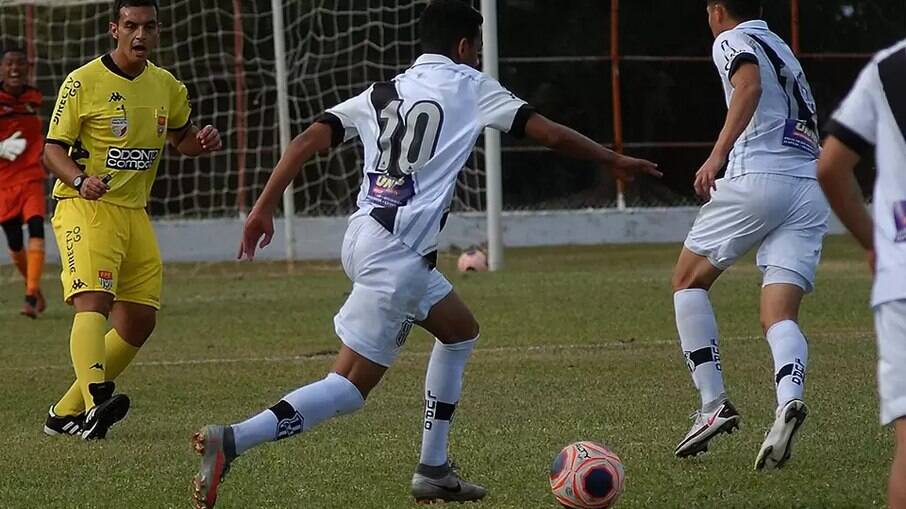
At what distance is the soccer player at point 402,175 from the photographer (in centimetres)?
562

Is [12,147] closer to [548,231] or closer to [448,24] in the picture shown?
[448,24]

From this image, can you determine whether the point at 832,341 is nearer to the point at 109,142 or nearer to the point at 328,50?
the point at 109,142

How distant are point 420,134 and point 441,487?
4.14 feet

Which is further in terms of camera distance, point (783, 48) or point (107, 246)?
point (107, 246)

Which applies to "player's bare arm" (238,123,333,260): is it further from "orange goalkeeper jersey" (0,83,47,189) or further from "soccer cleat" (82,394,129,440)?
"orange goalkeeper jersey" (0,83,47,189)

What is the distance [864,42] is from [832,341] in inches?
558

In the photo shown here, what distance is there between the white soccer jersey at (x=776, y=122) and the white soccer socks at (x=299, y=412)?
220cm

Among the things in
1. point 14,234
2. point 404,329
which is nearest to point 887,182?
point 404,329

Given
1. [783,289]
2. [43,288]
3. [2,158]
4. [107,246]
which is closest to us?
[783,289]

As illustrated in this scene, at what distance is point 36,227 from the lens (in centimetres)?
1382

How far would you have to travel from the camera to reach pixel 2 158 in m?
13.9

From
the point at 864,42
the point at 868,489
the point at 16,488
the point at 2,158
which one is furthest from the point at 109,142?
the point at 864,42

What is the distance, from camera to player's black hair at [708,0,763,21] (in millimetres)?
6910

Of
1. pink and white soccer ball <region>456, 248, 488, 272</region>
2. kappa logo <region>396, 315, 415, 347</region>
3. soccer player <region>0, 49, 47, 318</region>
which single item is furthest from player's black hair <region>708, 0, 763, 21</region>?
pink and white soccer ball <region>456, 248, 488, 272</region>
